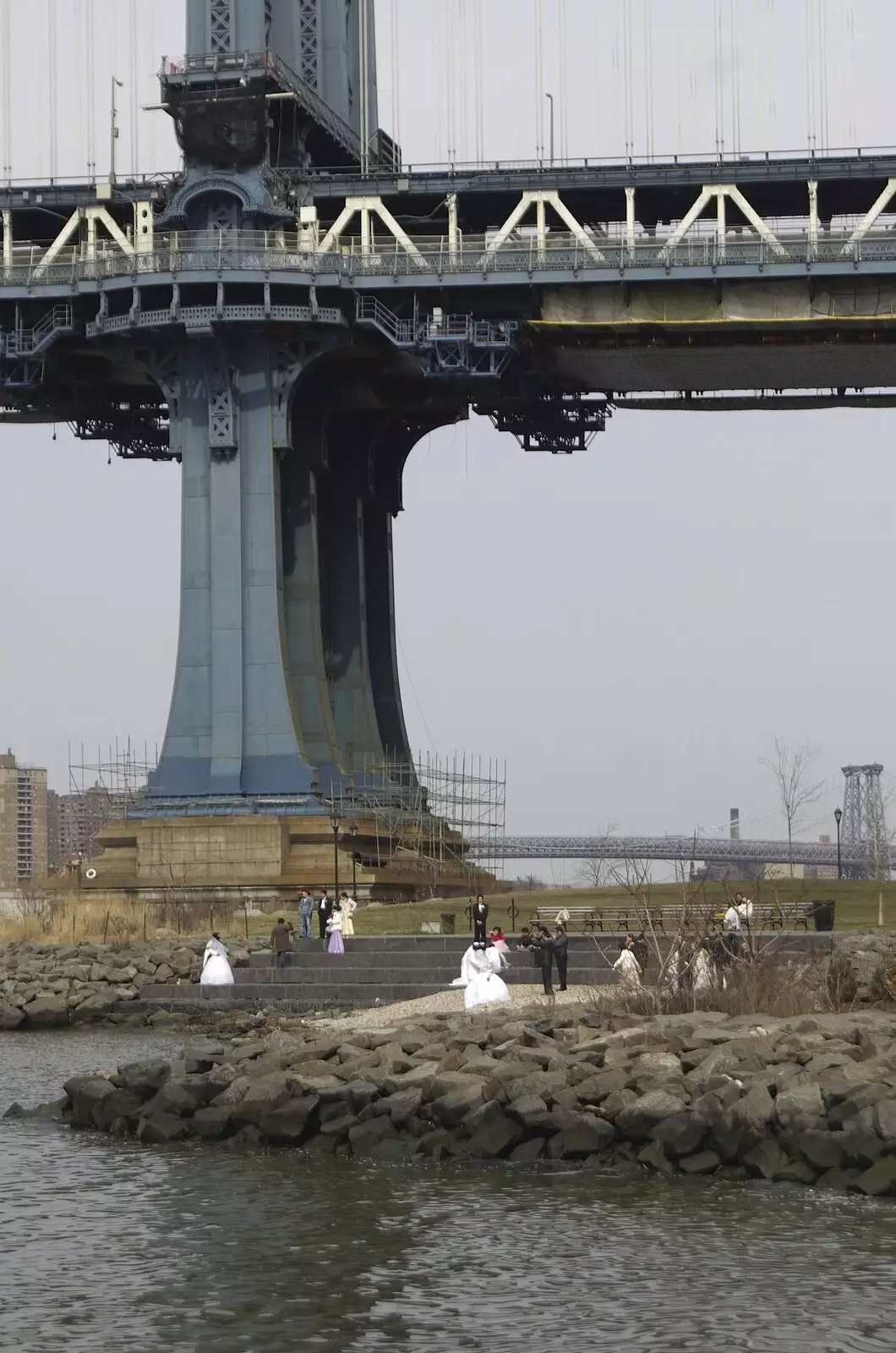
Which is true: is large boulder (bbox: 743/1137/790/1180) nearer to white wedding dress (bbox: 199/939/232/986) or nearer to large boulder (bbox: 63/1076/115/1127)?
large boulder (bbox: 63/1076/115/1127)

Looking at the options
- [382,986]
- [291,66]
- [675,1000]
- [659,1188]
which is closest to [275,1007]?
[382,986]

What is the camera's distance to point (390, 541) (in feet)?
333

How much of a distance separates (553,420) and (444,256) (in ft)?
33.5

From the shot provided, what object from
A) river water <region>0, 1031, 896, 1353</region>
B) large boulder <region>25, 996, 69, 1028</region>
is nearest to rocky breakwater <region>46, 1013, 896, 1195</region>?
river water <region>0, 1031, 896, 1353</region>

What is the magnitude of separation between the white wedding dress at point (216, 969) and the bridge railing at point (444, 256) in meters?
30.8

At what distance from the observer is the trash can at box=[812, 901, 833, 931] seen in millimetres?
60594

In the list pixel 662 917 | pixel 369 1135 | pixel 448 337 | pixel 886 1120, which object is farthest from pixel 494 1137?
pixel 448 337

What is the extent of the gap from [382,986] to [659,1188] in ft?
92.8

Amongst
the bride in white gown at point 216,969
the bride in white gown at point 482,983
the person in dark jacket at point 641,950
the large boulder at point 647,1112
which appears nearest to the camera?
→ the large boulder at point 647,1112

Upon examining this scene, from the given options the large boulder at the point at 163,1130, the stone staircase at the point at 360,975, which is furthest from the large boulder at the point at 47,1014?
the large boulder at the point at 163,1130

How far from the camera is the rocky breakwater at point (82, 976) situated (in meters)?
60.2

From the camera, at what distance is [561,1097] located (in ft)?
108

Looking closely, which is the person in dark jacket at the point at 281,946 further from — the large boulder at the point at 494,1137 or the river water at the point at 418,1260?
the large boulder at the point at 494,1137

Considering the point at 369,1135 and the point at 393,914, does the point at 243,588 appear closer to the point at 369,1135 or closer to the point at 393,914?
the point at 393,914
